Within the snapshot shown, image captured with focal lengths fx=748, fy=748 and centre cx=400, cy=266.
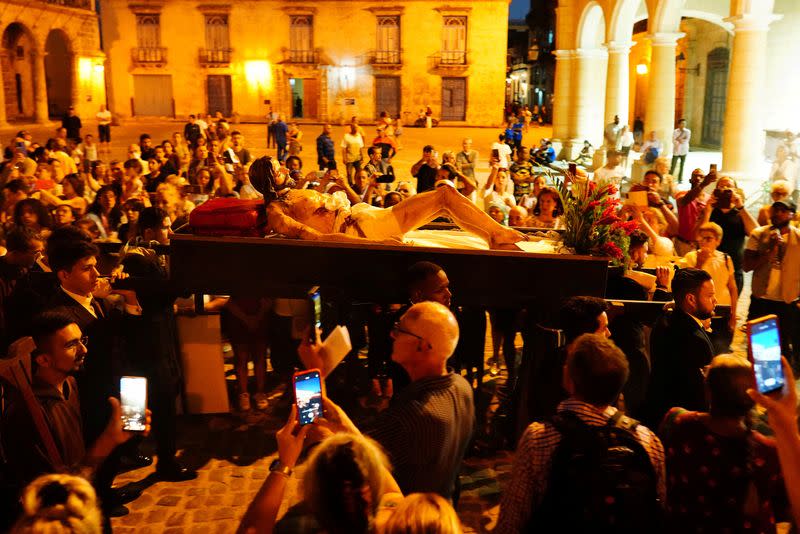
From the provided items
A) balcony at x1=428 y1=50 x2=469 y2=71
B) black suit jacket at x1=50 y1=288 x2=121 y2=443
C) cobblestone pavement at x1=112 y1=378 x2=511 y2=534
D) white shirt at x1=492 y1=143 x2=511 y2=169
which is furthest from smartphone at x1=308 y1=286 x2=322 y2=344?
balcony at x1=428 y1=50 x2=469 y2=71

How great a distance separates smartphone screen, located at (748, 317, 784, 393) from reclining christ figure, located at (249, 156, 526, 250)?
8.82 ft

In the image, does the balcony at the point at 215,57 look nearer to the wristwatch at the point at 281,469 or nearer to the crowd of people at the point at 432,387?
the crowd of people at the point at 432,387

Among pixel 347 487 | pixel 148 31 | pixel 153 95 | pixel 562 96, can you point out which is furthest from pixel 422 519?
pixel 148 31

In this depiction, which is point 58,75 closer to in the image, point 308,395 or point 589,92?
point 589,92

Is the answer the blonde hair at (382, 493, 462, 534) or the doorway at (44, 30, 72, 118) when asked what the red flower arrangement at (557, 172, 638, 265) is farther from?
the doorway at (44, 30, 72, 118)

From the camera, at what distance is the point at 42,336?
375cm

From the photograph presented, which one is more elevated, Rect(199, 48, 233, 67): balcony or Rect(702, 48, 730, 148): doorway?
Rect(199, 48, 233, 67): balcony

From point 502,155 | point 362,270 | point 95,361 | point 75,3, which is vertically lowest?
point 95,361

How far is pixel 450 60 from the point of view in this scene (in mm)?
41250

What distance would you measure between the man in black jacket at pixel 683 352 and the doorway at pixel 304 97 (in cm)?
3948

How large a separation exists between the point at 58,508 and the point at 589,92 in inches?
849

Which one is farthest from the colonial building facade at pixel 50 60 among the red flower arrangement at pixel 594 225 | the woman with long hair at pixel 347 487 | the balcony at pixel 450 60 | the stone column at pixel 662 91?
the woman with long hair at pixel 347 487

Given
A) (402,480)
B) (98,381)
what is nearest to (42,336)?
(98,381)

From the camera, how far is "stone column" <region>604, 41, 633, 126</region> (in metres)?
18.7
